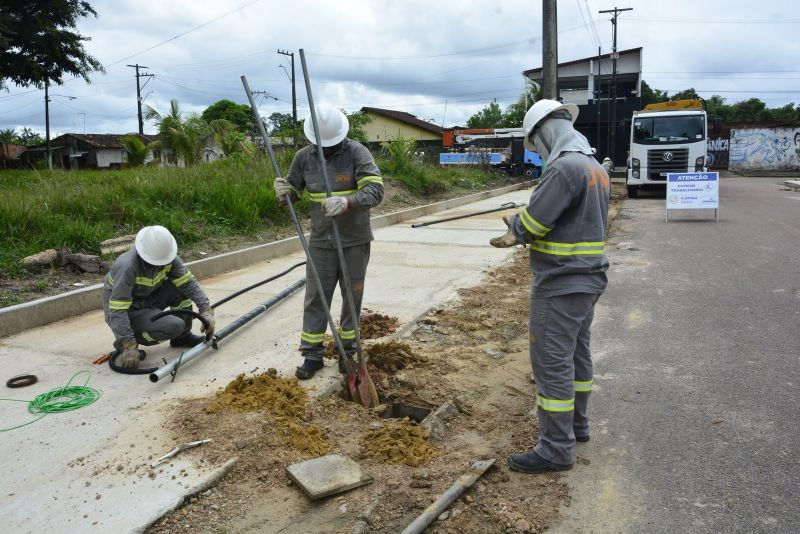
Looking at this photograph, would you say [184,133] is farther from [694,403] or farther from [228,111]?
[228,111]

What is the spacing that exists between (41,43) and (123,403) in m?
21.8

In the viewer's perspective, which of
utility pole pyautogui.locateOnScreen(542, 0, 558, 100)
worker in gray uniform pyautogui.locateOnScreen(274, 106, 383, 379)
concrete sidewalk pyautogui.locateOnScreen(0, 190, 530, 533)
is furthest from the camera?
utility pole pyautogui.locateOnScreen(542, 0, 558, 100)

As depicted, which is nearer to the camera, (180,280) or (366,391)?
(366,391)

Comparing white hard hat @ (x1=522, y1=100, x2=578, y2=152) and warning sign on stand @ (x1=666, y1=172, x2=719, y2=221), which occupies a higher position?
white hard hat @ (x1=522, y1=100, x2=578, y2=152)

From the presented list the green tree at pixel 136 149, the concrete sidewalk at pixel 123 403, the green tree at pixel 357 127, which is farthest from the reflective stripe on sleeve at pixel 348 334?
the green tree at pixel 136 149

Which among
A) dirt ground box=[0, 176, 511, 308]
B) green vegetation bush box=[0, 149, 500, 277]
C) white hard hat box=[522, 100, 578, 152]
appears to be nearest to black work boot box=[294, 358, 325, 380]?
white hard hat box=[522, 100, 578, 152]

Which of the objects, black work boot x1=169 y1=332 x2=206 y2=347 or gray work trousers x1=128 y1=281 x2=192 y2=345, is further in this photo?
black work boot x1=169 y1=332 x2=206 y2=347

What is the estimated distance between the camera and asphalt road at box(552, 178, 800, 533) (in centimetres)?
289

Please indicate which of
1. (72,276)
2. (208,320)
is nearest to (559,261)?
(208,320)

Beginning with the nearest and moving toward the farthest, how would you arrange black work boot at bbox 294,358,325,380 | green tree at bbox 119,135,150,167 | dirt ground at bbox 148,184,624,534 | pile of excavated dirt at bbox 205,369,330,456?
1. dirt ground at bbox 148,184,624,534
2. pile of excavated dirt at bbox 205,369,330,456
3. black work boot at bbox 294,358,325,380
4. green tree at bbox 119,135,150,167

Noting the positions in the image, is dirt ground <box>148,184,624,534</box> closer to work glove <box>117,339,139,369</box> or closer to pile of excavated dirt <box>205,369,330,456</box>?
pile of excavated dirt <box>205,369,330,456</box>

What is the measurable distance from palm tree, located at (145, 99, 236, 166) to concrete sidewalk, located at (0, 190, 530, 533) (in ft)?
43.2

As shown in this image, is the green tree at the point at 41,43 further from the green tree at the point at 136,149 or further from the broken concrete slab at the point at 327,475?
the broken concrete slab at the point at 327,475

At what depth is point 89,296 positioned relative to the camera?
6.61 metres
